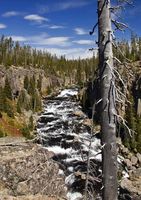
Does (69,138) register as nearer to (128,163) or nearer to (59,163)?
(128,163)

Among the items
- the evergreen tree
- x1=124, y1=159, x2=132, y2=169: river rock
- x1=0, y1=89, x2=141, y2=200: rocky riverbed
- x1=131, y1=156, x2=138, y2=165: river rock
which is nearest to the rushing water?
x1=0, y1=89, x2=141, y2=200: rocky riverbed

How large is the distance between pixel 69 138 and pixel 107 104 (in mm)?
60136

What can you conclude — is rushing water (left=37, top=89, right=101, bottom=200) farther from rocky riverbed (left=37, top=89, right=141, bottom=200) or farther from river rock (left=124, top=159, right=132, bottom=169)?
river rock (left=124, top=159, right=132, bottom=169)

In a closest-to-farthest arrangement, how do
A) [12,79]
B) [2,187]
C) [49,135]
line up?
1. [2,187]
2. [49,135]
3. [12,79]

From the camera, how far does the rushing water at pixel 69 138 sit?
45.3m

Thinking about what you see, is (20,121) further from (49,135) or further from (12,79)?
(12,79)

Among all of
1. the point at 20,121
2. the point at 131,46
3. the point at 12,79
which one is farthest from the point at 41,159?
the point at 131,46

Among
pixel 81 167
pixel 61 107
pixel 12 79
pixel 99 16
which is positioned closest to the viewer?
pixel 99 16

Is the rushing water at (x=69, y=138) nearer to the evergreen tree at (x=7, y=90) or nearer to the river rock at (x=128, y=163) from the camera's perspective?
the river rock at (x=128, y=163)

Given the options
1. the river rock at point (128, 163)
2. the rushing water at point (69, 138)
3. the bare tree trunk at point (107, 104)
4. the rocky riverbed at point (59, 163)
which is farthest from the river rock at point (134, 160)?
the bare tree trunk at point (107, 104)

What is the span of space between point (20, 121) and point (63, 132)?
1849cm

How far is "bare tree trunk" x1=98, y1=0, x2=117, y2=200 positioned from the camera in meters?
7.73

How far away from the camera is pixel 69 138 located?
67.6 m

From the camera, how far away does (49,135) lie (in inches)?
2817
